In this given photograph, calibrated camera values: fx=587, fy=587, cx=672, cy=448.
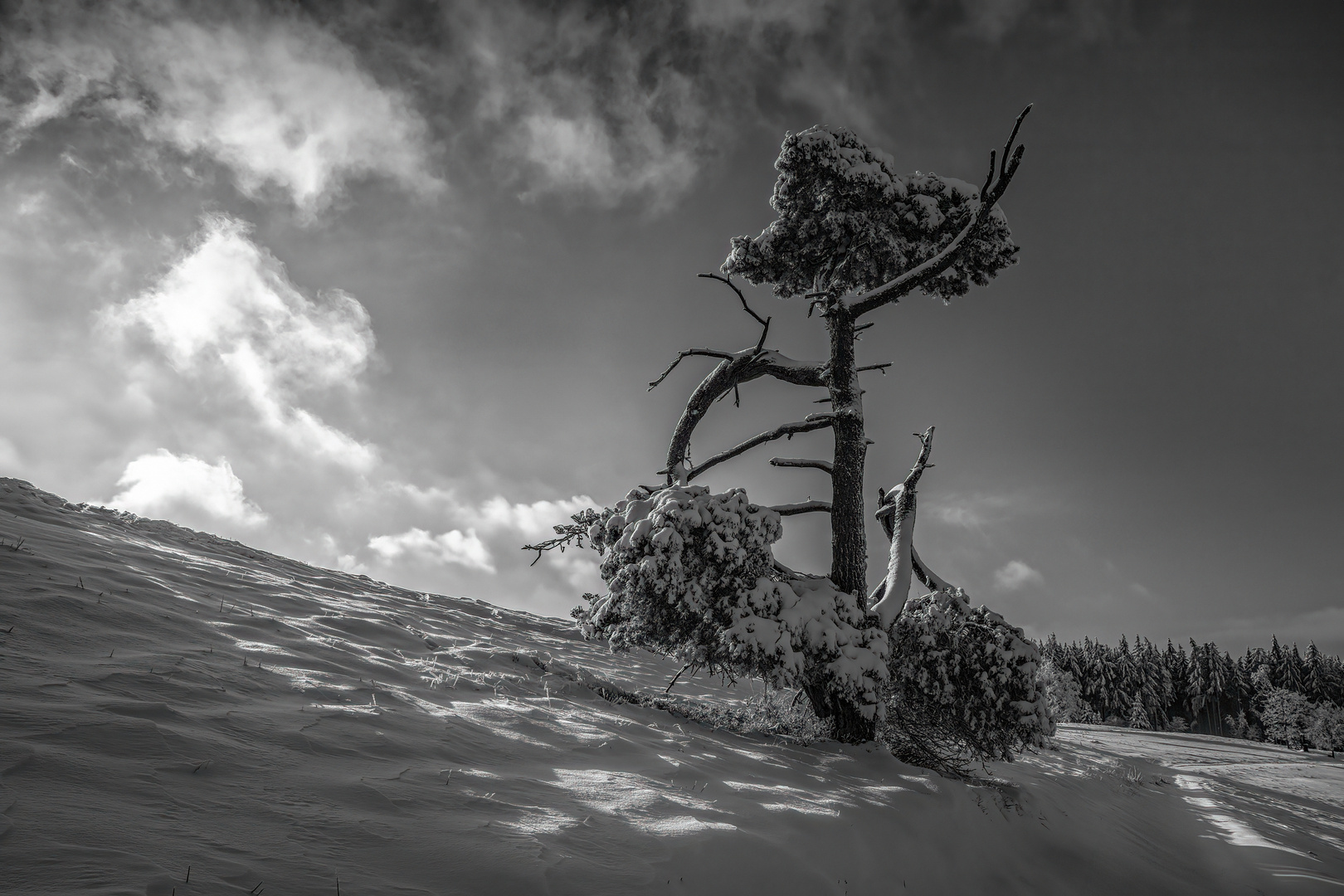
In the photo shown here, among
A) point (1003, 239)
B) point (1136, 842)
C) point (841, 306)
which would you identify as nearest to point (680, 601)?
point (841, 306)

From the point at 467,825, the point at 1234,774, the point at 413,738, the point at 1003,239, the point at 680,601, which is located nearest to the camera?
the point at 467,825

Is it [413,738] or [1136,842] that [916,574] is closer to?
[1136,842]

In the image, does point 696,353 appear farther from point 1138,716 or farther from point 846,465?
point 1138,716

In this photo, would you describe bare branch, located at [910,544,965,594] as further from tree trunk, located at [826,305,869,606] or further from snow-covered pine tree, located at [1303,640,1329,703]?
snow-covered pine tree, located at [1303,640,1329,703]

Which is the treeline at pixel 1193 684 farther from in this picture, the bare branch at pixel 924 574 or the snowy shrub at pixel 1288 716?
the bare branch at pixel 924 574

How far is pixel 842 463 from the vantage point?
8359 millimetres

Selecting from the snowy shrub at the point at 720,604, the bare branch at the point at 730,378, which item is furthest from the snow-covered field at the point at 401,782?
the bare branch at the point at 730,378

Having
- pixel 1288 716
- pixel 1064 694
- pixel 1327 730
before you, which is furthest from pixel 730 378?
pixel 1288 716

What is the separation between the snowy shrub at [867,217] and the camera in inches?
365

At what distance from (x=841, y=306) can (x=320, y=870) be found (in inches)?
335

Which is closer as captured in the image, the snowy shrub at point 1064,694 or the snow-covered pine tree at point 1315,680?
the snowy shrub at point 1064,694

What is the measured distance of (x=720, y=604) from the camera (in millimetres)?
6211

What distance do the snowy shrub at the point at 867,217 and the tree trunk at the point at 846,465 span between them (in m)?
0.79

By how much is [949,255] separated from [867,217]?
185cm
